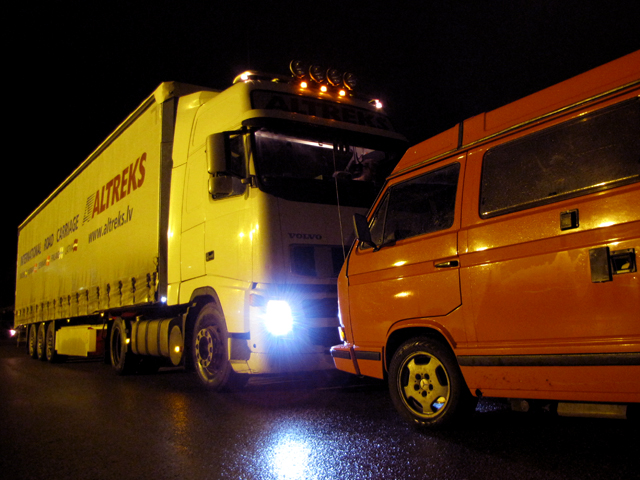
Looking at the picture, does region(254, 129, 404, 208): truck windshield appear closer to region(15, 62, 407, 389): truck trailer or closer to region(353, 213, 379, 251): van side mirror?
region(15, 62, 407, 389): truck trailer

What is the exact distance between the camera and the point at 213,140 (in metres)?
6.13

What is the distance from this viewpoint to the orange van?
3.08 m

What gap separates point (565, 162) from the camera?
3.44 meters

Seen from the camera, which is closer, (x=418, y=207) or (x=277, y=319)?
(x=418, y=207)

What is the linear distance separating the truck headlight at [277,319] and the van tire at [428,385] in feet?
5.55

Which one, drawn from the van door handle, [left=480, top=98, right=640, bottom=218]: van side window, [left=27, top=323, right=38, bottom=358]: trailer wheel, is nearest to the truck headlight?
the van door handle

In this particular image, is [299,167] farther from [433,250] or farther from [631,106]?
[631,106]

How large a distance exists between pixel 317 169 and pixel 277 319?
1.83m

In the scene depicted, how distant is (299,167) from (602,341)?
403cm

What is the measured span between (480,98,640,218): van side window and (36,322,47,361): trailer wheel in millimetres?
15084

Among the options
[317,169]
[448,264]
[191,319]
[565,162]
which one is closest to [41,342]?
[191,319]

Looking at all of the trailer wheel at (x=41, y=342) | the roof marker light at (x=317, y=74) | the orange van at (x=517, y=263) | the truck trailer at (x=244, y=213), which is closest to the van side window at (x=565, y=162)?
the orange van at (x=517, y=263)

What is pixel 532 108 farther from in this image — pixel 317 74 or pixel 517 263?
pixel 317 74

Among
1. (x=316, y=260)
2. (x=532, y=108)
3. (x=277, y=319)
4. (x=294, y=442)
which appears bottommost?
(x=294, y=442)
